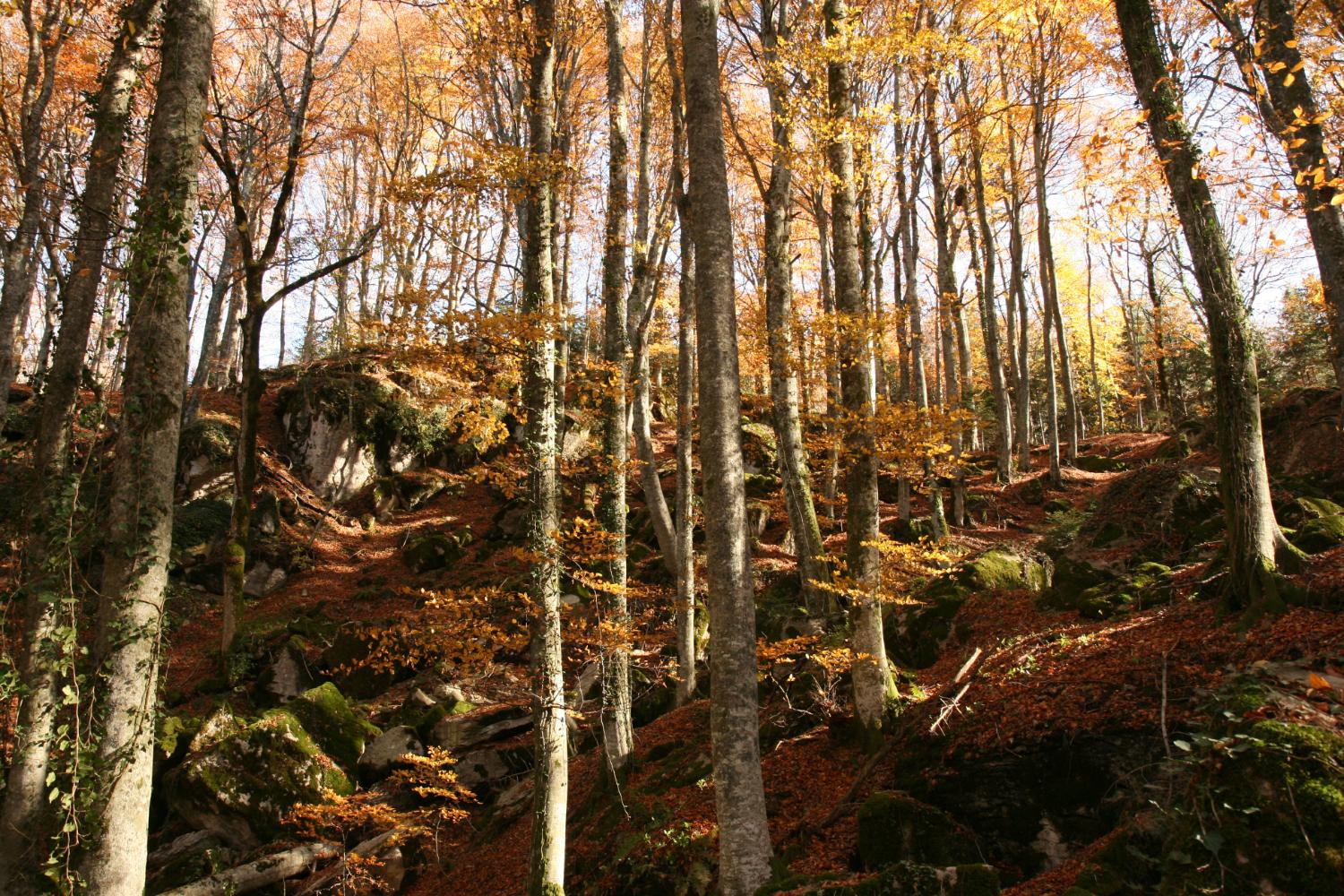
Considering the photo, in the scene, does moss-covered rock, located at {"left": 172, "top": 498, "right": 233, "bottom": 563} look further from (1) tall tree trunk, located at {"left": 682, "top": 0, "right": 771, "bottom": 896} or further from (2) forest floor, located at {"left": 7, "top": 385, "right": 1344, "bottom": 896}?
(1) tall tree trunk, located at {"left": 682, "top": 0, "right": 771, "bottom": 896}

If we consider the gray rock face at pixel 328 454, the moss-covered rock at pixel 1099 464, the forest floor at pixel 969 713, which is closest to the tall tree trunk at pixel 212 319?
the gray rock face at pixel 328 454

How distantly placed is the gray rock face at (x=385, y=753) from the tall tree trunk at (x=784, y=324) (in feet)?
18.9

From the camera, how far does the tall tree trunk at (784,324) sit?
9242 millimetres

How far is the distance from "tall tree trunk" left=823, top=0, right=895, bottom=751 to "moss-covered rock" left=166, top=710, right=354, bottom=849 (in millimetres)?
6340

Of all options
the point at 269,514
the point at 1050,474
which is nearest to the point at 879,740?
the point at 1050,474

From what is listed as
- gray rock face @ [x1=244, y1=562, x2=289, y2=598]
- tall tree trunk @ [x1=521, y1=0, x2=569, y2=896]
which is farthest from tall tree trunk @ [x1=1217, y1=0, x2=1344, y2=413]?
gray rock face @ [x1=244, y1=562, x2=289, y2=598]

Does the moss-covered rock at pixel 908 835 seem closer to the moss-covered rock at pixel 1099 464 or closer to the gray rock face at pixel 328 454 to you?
the gray rock face at pixel 328 454

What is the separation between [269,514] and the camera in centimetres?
1553

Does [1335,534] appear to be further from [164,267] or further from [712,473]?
[164,267]

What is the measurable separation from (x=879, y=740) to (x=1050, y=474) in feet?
42.5

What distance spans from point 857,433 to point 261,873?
7.79 meters

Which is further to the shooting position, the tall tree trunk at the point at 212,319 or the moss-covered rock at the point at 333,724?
the tall tree trunk at the point at 212,319

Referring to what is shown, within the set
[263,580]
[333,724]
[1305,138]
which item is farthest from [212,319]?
[1305,138]

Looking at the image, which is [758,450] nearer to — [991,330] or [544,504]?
[991,330]
